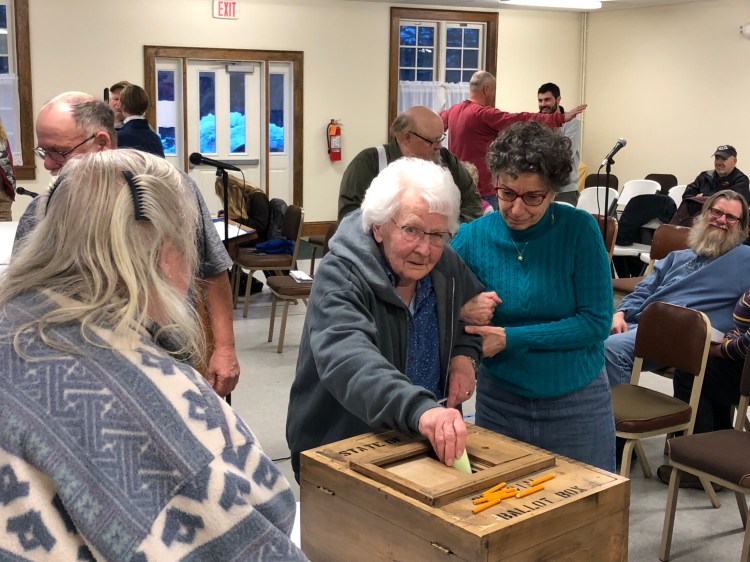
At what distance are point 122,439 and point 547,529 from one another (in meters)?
0.73

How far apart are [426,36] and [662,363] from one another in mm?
8995

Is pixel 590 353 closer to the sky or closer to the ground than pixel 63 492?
closer to the ground

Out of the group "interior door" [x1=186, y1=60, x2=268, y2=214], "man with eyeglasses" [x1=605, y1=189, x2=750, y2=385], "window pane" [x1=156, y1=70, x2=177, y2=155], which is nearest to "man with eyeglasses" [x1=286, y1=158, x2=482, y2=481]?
"man with eyeglasses" [x1=605, y1=189, x2=750, y2=385]

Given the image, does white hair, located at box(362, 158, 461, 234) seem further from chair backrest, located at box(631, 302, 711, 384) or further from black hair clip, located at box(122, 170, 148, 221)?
chair backrest, located at box(631, 302, 711, 384)

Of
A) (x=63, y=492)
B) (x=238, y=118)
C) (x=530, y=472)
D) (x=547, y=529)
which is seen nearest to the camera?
(x=63, y=492)

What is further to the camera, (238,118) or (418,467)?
(238,118)

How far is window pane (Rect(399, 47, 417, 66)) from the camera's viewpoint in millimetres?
11938

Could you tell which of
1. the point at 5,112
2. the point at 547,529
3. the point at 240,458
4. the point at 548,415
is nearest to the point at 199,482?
the point at 240,458

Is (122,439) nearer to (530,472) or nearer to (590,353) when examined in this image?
(530,472)

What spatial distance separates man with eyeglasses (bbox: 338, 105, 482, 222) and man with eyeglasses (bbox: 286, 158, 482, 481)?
1.84 m

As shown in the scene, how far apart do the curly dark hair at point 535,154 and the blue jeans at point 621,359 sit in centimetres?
210

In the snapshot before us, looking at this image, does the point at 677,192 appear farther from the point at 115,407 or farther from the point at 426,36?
the point at 115,407

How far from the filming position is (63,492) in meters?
1.03

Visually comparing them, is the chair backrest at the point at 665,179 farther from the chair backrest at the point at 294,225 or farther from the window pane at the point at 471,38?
the chair backrest at the point at 294,225
